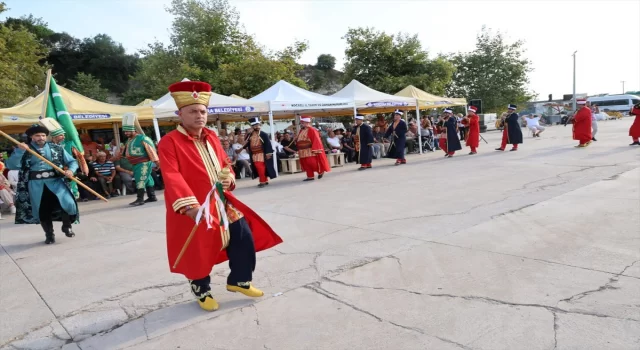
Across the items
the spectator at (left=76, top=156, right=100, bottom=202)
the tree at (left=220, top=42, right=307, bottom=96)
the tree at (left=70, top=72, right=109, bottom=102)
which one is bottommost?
the spectator at (left=76, top=156, right=100, bottom=202)

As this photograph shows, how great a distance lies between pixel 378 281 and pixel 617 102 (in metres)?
57.4

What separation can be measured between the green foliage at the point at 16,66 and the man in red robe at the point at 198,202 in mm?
18626

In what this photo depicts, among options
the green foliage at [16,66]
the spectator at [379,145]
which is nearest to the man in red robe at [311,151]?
the spectator at [379,145]

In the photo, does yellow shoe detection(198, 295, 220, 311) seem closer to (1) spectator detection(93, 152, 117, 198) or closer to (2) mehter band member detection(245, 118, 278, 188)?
(2) mehter band member detection(245, 118, 278, 188)

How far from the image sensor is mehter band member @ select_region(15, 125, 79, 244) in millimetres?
5879

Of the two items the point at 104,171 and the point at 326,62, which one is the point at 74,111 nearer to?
the point at 104,171

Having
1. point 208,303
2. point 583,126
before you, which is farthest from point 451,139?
point 208,303

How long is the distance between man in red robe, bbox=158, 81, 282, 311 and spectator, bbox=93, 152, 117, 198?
9152 mm

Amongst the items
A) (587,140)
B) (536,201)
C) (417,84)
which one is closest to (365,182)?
(536,201)

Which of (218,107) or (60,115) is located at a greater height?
(218,107)

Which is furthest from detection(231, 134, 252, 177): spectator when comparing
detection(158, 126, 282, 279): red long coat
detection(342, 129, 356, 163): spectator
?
detection(158, 126, 282, 279): red long coat

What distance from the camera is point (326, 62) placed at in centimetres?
8288

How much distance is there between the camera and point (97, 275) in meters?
4.67

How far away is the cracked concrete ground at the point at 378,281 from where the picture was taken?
117 inches
